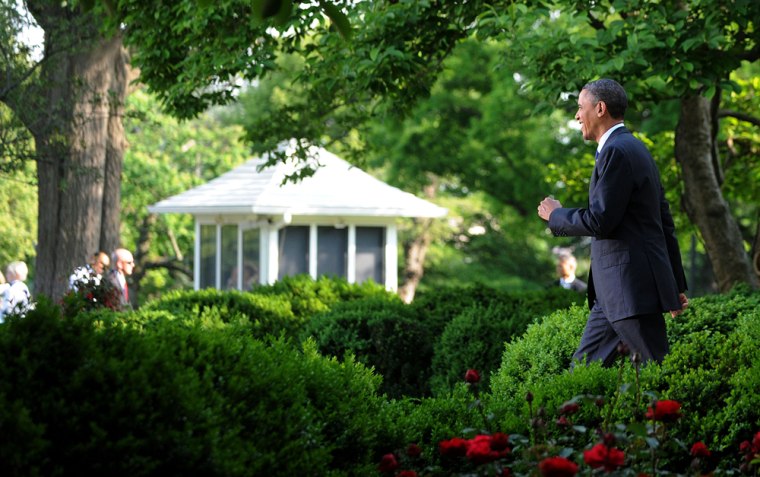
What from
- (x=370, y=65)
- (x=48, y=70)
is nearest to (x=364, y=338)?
(x=370, y=65)

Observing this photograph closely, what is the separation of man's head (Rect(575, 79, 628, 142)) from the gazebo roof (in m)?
16.2

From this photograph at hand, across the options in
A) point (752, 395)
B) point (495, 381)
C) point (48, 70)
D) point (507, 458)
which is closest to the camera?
point (507, 458)

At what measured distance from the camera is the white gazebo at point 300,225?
22.6m

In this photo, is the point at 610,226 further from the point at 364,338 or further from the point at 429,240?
the point at 429,240

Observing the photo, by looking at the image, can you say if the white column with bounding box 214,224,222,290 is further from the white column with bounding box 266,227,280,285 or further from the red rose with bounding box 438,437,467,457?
the red rose with bounding box 438,437,467,457

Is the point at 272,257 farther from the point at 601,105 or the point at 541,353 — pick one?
the point at 601,105

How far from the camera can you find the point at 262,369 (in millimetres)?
4328

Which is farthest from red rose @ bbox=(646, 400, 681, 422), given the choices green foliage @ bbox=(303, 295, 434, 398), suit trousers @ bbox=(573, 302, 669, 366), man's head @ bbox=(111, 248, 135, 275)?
man's head @ bbox=(111, 248, 135, 275)

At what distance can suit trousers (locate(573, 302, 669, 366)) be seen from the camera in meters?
5.92

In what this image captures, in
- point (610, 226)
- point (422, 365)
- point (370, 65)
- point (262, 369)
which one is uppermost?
point (370, 65)

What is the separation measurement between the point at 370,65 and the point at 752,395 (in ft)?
20.1

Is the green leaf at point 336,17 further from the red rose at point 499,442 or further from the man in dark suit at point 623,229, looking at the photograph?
the man in dark suit at point 623,229

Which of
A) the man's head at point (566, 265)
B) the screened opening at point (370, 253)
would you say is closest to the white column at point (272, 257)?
the screened opening at point (370, 253)

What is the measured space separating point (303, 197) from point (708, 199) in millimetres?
10767
